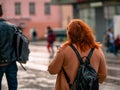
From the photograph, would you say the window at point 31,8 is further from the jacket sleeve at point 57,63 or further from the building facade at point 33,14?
the jacket sleeve at point 57,63

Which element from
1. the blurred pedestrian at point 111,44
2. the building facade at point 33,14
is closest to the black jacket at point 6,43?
the blurred pedestrian at point 111,44

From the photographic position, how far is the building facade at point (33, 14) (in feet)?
204

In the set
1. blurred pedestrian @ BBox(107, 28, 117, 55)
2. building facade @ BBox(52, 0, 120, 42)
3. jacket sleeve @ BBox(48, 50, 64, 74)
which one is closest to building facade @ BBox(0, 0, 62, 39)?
building facade @ BBox(52, 0, 120, 42)

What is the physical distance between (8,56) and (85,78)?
2.56 metres

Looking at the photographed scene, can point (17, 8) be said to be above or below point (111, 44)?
above

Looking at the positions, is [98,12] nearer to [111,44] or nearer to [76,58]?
[111,44]

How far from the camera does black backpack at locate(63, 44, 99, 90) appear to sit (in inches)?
203

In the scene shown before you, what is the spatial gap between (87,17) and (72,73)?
109ft

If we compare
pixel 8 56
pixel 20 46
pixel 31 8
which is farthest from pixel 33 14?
pixel 8 56

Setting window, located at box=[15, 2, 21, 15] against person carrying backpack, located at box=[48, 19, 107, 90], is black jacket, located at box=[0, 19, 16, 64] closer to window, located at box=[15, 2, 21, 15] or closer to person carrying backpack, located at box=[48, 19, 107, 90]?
person carrying backpack, located at box=[48, 19, 107, 90]

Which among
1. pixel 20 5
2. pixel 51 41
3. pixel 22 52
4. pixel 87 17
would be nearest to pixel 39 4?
pixel 20 5

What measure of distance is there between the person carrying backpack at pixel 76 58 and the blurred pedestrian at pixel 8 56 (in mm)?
2125

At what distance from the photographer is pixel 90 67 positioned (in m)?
5.29

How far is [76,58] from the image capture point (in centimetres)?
536
